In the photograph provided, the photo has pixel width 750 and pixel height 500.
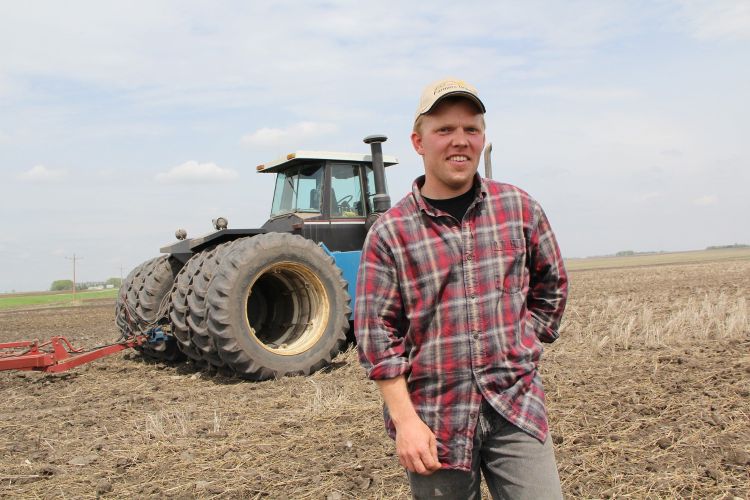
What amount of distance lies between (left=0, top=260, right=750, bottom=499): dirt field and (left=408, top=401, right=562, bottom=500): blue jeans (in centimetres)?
154

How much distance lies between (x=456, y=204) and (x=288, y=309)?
5257 millimetres

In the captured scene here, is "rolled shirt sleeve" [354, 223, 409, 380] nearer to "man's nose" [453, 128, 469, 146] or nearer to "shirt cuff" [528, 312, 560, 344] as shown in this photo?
"man's nose" [453, 128, 469, 146]

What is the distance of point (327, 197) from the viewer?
7.52 metres

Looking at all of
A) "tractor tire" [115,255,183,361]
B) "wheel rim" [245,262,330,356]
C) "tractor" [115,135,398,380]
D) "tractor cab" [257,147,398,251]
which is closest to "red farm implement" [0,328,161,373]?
"tractor tire" [115,255,183,361]

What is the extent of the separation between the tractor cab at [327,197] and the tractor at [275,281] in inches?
0.5

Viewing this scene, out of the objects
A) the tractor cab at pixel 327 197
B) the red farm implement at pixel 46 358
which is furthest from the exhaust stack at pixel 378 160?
the red farm implement at pixel 46 358

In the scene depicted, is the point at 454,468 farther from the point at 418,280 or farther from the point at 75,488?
the point at 75,488

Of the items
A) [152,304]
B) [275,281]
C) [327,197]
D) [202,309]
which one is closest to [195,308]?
[202,309]

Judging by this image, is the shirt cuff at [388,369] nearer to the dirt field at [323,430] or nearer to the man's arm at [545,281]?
the man's arm at [545,281]

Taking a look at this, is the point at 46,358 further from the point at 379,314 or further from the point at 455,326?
the point at 455,326

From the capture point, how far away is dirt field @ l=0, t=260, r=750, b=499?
338 cm

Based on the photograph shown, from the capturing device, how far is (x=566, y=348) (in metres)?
6.88

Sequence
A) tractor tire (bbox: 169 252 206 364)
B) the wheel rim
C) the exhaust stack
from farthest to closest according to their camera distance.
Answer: the exhaust stack, the wheel rim, tractor tire (bbox: 169 252 206 364)

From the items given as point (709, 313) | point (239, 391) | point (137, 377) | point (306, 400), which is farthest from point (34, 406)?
point (709, 313)
